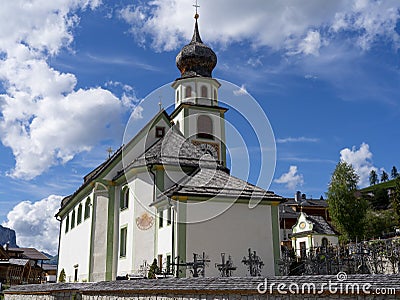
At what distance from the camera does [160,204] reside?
23.3 metres

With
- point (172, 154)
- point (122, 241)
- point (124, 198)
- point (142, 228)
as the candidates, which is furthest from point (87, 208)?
point (172, 154)

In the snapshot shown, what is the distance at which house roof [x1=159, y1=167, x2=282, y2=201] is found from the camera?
22.1 m

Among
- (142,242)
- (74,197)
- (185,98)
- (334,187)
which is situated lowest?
(142,242)

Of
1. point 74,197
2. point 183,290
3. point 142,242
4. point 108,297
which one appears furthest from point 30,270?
point 183,290

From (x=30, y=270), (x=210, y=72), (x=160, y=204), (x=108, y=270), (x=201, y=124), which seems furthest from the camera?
(x=30, y=270)

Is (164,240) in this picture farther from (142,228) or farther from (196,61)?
(196,61)

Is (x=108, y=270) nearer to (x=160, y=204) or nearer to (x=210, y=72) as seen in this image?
(x=160, y=204)

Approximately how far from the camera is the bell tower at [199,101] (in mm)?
33250

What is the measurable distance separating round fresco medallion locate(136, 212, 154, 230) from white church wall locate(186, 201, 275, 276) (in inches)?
127

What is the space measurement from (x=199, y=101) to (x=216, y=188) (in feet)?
45.4

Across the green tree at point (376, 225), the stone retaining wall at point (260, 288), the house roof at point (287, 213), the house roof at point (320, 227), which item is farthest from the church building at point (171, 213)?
the house roof at point (287, 213)

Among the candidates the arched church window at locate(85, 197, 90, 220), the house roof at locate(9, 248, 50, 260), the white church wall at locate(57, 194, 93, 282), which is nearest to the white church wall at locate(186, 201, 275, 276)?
the white church wall at locate(57, 194, 93, 282)

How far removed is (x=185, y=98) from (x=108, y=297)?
2369 cm

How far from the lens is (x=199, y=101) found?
1391 inches
